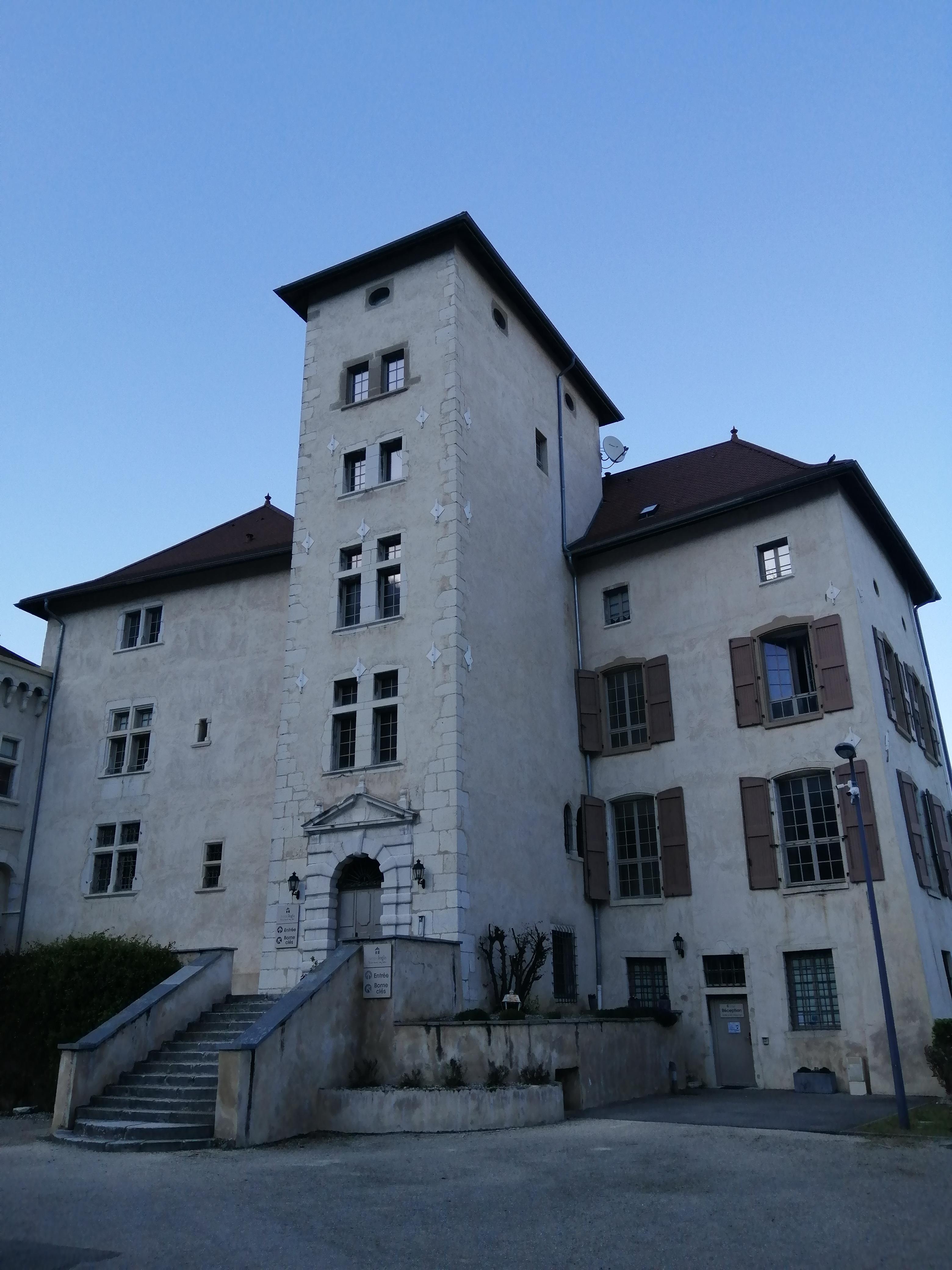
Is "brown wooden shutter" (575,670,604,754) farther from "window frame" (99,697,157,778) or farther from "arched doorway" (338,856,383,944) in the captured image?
"window frame" (99,697,157,778)

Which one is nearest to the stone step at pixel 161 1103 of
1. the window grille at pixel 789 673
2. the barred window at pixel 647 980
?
the barred window at pixel 647 980

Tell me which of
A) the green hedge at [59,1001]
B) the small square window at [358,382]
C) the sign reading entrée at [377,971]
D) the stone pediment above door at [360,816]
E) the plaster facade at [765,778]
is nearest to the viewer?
the sign reading entrée at [377,971]

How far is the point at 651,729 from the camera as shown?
2391cm

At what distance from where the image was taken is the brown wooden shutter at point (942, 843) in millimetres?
22609

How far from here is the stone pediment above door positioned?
66.1 feet

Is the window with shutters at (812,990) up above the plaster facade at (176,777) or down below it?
below

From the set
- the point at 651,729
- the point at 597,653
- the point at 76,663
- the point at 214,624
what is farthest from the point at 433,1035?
the point at 76,663

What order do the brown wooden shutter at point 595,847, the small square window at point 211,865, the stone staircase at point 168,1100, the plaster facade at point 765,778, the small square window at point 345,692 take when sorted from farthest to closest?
the small square window at point 211,865 < the brown wooden shutter at point 595,847 < the small square window at point 345,692 < the plaster facade at point 765,778 < the stone staircase at point 168,1100

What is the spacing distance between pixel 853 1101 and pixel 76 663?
73.0 feet

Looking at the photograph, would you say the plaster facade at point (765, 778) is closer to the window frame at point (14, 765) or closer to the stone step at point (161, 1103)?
the stone step at point (161, 1103)

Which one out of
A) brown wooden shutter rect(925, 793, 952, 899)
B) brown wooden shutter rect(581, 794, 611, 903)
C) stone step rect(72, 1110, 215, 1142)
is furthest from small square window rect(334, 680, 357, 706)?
brown wooden shutter rect(925, 793, 952, 899)

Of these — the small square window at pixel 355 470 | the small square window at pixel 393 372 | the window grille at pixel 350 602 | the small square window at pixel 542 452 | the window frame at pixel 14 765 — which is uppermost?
the small square window at pixel 393 372

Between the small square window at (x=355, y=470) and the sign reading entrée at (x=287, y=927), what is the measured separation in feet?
31.1

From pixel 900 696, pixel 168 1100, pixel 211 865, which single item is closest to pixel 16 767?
pixel 211 865
